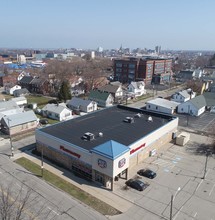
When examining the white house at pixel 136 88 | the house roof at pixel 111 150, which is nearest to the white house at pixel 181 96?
the white house at pixel 136 88

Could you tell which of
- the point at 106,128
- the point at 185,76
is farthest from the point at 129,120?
the point at 185,76

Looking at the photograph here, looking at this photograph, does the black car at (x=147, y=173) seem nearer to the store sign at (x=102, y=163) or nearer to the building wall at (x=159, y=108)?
the store sign at (x=102, y=163)

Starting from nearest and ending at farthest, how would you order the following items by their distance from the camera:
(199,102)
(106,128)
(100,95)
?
(106,128)
(199,102)
(100,95)

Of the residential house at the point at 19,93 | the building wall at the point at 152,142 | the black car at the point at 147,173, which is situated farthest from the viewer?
the residential house at the point at 19,93

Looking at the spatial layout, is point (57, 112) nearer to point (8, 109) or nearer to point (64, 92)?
point (8, 109)

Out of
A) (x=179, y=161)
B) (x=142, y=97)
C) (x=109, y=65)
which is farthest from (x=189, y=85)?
(x=109, y=65)

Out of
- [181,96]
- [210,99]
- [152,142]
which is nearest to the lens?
[152,142]
